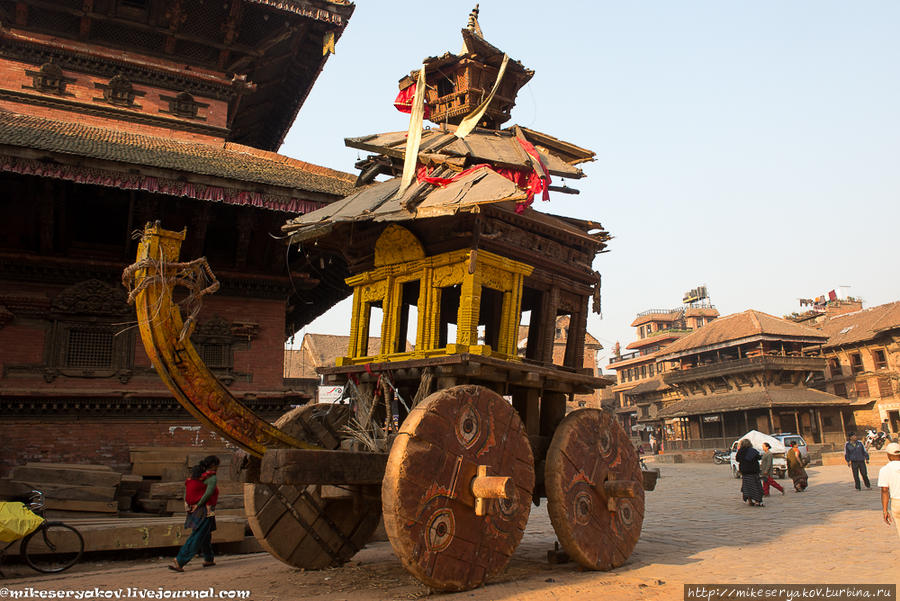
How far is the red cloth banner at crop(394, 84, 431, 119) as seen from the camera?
9.48 m

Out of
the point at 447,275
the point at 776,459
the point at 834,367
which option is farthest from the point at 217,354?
the point at 834,367

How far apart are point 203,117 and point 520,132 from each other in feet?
30.0

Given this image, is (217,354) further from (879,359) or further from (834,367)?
(834,367)

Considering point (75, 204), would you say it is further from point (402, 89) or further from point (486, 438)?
point (486, 438)

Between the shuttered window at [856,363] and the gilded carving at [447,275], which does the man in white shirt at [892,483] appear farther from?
the shuttered window at [856,363]

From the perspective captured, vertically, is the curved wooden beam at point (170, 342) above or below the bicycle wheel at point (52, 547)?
above

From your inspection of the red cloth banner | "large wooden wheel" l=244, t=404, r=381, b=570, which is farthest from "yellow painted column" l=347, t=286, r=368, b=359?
the red cloth banner

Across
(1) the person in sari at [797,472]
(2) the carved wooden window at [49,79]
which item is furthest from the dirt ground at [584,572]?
(2) the carved wooden window at [49,79]

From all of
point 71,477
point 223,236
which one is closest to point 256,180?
point 223,236

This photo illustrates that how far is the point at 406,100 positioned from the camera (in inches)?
377

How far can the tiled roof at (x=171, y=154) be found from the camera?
10.2 metres

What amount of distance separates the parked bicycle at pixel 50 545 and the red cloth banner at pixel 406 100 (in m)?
7.13

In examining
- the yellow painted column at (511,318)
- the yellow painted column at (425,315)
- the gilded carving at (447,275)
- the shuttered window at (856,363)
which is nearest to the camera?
the gilded carving at (447,275)

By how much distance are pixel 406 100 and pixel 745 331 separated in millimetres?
41979
